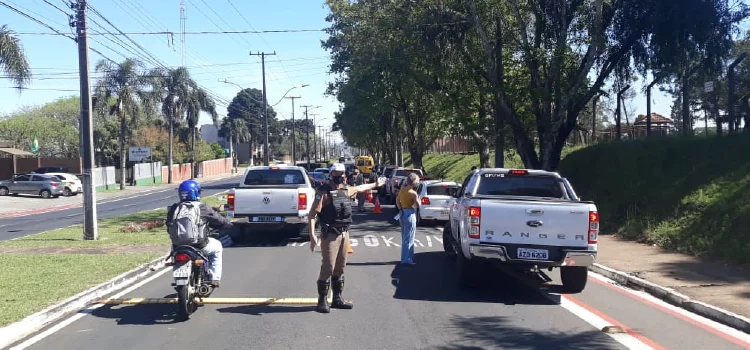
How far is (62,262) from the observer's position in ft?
42.9

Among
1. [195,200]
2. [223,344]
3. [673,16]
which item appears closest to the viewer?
[223,344]

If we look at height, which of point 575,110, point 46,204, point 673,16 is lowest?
point 46,204

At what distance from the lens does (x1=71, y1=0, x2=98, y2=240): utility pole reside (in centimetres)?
1738

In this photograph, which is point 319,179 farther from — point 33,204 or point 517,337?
point 33,204

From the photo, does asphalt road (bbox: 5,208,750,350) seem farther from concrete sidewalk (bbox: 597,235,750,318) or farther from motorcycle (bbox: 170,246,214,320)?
concrete sidewalk (bbox: 597,235,750,318)

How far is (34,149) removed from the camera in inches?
2397

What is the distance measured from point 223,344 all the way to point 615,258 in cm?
882

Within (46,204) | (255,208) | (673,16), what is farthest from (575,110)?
(46,204)

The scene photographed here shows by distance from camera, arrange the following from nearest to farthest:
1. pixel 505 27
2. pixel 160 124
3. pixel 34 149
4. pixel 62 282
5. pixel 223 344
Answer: pixel 223 344 → pixel 62 282 → pixel 505 27 → pixel 34 149 → pixel 160 124

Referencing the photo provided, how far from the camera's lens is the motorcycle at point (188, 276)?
27.1 feet

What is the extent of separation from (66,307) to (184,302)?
6.33 ft

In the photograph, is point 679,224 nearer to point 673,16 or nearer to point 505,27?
point 673,16

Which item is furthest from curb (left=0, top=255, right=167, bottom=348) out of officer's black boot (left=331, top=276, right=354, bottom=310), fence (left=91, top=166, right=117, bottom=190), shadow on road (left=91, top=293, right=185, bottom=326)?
fence (left=91, top=166, right=117, bottom=190)

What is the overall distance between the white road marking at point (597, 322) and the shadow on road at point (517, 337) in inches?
5.2
